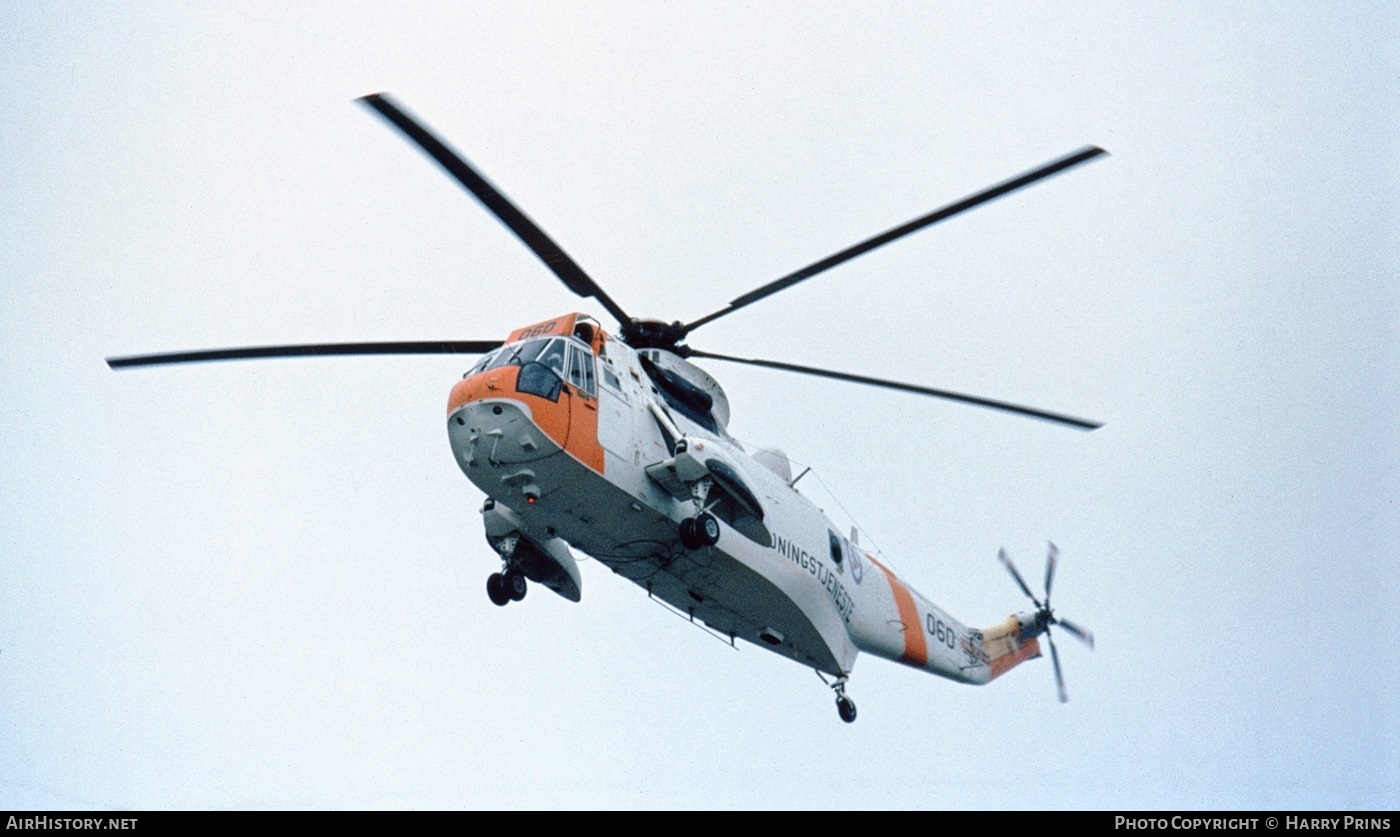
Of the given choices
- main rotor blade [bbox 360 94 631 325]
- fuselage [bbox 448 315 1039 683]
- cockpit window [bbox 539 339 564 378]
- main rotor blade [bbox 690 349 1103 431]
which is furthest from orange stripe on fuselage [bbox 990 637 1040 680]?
cockpit window [bbox 539 339 564 378]

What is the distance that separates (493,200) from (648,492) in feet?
14.2

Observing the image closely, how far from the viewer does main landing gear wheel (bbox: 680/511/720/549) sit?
47.7 feet

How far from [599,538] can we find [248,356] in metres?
4.70

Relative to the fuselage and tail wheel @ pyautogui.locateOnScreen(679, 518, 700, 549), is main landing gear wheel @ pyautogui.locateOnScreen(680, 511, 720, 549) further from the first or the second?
the fuselage

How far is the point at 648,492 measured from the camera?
14.6 m

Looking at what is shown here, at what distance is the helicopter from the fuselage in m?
0.02

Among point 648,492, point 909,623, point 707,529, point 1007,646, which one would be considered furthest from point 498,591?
point 1007,646

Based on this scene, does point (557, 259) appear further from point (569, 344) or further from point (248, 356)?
point (248, 356)

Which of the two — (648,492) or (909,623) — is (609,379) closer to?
(648,492)

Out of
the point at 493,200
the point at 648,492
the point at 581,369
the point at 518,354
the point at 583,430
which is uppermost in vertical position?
the point at 493,200
